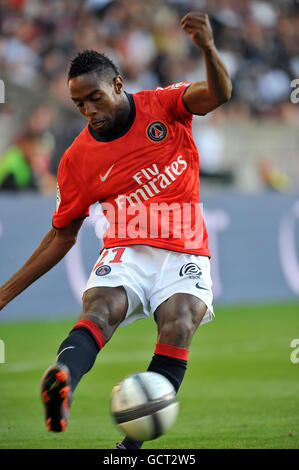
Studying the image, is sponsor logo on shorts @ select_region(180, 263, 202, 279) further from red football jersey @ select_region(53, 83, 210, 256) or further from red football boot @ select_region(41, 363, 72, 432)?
red football boot @ select_region(41, 363, 72, 432)

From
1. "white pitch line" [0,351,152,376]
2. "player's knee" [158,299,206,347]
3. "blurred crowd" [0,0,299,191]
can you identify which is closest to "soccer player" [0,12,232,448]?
"player's knee" [158,299,206,347]

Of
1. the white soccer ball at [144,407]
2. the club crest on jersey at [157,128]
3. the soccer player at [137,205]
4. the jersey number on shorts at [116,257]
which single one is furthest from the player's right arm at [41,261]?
the white soccer ball at [144,407]

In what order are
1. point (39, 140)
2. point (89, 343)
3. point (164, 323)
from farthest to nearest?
point (39, 140), point (164, 323), point (89, 343)

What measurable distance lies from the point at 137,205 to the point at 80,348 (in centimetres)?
107

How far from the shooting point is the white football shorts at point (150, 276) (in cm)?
439

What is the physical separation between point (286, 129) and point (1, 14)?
5.97 meters

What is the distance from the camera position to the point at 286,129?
48.6 ft

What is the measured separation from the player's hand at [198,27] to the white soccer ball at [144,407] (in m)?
1.77

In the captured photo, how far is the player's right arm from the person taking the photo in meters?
4.61

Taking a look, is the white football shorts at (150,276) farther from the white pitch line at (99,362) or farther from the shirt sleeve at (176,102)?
the white pitch line at (99,362)

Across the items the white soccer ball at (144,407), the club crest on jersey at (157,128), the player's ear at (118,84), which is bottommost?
the white soccer ball at (144,407)
